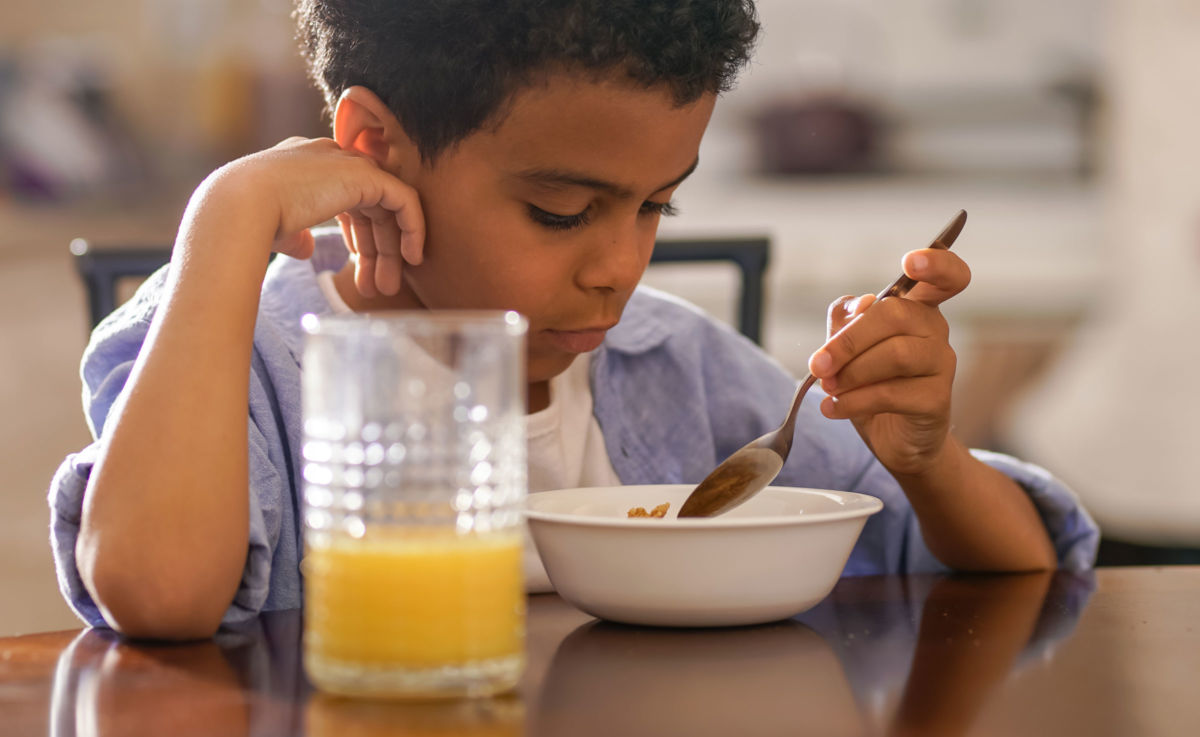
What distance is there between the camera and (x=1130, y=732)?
1.87 ft

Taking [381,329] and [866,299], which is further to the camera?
[866,299]

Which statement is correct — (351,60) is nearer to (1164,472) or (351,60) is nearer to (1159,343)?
(1164,472)

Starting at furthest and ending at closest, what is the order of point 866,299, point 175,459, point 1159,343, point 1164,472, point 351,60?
point 1159,343 < point 1164,472 < point 351,60 < point 866,299 < point 175,459

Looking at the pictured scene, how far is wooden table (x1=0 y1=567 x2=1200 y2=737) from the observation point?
57 cm

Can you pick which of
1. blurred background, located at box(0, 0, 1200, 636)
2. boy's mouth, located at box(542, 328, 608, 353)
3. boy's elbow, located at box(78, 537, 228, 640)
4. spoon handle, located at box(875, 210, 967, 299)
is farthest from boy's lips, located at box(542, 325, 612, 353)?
blurred background, located at box(0, 0, 1200, 636)

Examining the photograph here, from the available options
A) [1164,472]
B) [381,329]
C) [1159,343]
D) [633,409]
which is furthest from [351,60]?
[1159,343]

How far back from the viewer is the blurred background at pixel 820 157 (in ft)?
11.4

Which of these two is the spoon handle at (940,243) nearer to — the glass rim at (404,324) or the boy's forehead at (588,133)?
the boy's forehead at (588,133)

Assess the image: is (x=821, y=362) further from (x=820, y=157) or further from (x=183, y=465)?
(x=820, y=157)

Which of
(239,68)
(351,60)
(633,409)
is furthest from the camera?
(239,68)

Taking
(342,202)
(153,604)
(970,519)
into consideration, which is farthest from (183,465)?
(970,519)

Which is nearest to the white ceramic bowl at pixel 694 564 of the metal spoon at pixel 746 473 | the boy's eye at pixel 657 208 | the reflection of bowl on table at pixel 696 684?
the reflection of bowl on table at pixel 696 684

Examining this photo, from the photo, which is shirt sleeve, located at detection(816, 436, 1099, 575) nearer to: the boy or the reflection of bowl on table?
the boy

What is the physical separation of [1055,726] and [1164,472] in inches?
104
